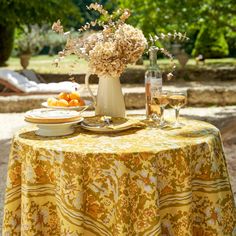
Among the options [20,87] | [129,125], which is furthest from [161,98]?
[20,87]

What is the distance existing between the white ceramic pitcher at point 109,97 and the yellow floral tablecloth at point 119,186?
317 millimetres

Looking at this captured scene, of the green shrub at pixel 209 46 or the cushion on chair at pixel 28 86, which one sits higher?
the green shrub at pixel 209 46

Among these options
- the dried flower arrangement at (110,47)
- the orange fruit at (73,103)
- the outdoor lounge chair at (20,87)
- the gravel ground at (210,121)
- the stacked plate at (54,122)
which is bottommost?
the gravel ground at (210,121)

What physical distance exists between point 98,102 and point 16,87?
566 centimetres

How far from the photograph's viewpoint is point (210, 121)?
6.69 meters

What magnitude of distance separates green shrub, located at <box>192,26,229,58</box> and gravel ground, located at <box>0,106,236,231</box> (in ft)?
29.5

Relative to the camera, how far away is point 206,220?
2.29m

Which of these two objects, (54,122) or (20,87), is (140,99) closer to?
(20,87)

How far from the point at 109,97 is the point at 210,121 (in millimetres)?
4237

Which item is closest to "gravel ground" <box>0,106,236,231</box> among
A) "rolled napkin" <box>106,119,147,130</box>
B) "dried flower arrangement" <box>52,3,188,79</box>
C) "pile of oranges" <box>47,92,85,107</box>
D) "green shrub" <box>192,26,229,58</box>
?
"pile of oranges" <box>47,92,85,107</box>

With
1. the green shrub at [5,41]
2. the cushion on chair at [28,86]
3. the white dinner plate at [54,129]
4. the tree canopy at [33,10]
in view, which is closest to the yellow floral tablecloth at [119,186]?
the white dinner plate at [54,129]

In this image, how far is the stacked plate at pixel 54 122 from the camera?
2.39 meters

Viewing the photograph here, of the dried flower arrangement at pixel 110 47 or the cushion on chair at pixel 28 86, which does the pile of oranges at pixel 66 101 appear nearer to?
the dried flower arrangement at pixel 110 47

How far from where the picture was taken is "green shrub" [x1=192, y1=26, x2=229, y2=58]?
660 inches
